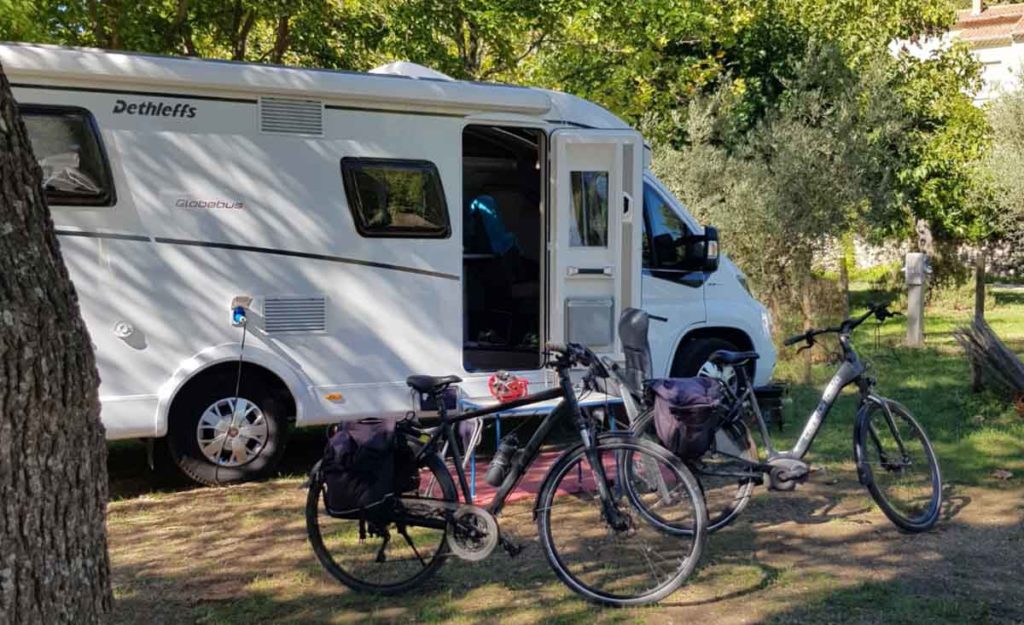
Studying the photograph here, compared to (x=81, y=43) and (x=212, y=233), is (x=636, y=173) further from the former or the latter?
(x=81, y=43)

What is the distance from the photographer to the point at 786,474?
5.44 m

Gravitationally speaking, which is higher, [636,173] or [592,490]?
[636,173]

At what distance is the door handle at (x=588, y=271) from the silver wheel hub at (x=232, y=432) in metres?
2.39

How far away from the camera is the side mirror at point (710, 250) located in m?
8.16

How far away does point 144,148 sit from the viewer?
642cm

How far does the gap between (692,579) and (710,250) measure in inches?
151

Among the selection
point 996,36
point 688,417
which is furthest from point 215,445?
point 996,36

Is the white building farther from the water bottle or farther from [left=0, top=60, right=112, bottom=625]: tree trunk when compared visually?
[left=0, top=60, right=112, bottom=625]: tree trunk

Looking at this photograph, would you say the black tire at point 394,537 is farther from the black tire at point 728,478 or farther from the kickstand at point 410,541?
the black tire at point 728,478

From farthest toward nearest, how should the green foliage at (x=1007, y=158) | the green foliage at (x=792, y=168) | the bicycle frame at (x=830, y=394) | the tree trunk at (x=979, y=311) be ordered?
the green foliage at (x=1007, y=158), the green foliage at (x=792, y=168), the tree trunk at (x=979, y=311), the bicycle frame at (x=830, y=394)

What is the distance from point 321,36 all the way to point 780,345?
6436 millimetres

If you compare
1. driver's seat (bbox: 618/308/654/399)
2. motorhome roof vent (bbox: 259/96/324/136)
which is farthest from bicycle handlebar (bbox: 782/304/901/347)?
motorhome roof vent (bbox: 259/96/324/136)

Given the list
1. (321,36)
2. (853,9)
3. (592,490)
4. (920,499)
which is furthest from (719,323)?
(853,9)

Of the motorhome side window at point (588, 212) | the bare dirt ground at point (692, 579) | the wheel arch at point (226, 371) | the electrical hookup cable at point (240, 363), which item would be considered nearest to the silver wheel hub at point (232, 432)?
the electrical hookup cable at point (240, 363)
